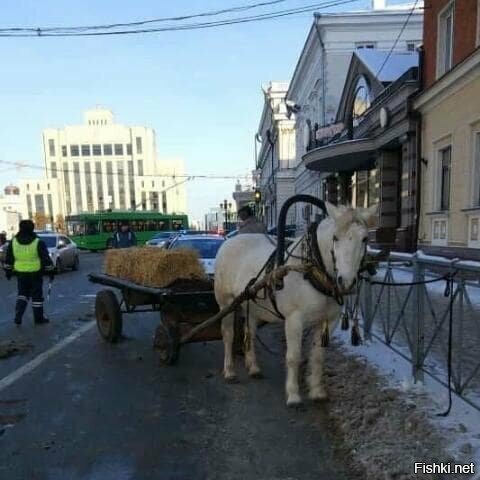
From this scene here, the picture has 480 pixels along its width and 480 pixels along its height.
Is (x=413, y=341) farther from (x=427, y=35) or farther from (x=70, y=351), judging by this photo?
(x=427, y=35)

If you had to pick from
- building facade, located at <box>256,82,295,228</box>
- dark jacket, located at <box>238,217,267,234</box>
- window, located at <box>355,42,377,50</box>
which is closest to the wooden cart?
dark jacket, located at <box>238,217,267,234</box>

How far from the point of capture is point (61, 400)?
4.90m

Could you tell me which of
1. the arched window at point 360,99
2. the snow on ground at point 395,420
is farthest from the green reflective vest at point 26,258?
the arched window at point 360,99

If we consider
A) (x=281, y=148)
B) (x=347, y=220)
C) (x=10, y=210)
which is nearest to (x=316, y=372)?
(x=347, y=220)

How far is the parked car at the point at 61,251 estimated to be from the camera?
741 inches

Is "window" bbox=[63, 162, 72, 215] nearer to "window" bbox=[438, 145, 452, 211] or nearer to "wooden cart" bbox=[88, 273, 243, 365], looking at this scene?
"window" bbox=[438, 145, 452, 211]

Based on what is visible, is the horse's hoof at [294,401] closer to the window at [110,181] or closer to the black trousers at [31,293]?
the black trousers at [31,293]

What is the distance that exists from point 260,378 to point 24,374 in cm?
279

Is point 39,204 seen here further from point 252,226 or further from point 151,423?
point 151,423

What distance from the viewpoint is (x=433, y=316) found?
14.6 feet

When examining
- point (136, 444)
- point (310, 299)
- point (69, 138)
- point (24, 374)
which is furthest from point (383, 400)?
point (69, 138)

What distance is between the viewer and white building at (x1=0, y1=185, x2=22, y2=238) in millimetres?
75812

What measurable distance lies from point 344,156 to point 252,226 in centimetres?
1364

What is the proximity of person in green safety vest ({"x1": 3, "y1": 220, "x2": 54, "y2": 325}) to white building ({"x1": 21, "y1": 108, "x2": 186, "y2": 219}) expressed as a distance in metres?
110
